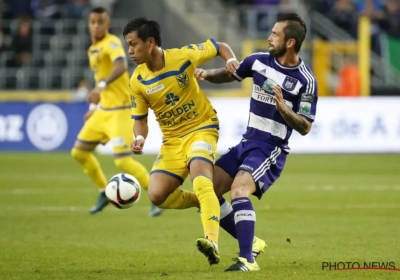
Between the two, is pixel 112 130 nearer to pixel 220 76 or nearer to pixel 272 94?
pixel 220 76

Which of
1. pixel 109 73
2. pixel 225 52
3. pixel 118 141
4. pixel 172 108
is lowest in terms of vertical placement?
pixel 118 141

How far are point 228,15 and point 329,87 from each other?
4.47 m

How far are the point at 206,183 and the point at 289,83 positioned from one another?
3.49 ft

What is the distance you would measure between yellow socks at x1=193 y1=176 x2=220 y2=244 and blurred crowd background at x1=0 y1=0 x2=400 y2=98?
17.2 meters

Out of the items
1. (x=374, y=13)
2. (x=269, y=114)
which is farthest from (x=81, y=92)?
(x=269, y=114)

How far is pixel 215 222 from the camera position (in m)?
7.20

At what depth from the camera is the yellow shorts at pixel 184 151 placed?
7.76 m

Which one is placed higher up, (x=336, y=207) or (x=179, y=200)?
(x=179, y=200)

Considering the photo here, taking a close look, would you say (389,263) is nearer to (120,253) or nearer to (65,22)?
(120,253)

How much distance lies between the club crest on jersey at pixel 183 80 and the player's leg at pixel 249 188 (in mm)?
885

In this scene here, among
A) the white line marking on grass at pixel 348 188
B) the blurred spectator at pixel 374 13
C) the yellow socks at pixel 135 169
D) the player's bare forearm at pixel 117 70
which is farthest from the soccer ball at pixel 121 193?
the blurred spectator at pixel 374 13

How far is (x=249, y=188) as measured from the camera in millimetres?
7312

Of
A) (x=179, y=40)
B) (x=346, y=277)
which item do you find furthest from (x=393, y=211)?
(x=179, y=40)

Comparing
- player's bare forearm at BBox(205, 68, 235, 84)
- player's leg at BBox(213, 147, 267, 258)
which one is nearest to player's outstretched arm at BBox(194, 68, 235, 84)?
player's bare forearm at BBox(205, 68, 235, 84)
